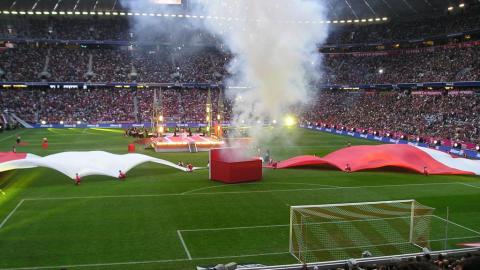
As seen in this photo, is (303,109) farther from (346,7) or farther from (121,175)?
(121,175)

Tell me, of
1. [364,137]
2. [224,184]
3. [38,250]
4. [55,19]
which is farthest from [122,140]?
[55,19]

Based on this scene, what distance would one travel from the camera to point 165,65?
238ft

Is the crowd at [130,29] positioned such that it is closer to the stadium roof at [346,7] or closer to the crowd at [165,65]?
the stadium roof at [346,7]

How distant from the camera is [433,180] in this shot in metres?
25.6

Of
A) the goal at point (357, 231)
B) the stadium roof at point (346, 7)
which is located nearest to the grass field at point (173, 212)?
the goal at point (357, 231)

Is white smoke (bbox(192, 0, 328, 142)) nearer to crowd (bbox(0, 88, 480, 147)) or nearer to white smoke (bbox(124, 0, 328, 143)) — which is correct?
white smoke (bbox(124, 0, 328, 143))

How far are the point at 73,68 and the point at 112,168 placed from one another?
4952 centimetres

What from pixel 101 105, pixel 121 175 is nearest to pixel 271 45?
pixel 121 175

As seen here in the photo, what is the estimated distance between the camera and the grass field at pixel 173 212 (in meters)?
13.5

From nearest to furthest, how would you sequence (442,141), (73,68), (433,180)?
A: (433,180), (442,141), (73,68)

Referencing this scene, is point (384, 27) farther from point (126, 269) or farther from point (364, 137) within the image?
point (126, 269)

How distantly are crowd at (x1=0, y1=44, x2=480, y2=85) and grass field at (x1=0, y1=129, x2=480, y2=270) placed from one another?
39.0 metres

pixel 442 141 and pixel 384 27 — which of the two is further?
pixel 384 27

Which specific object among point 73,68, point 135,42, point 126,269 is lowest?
point 126,269
